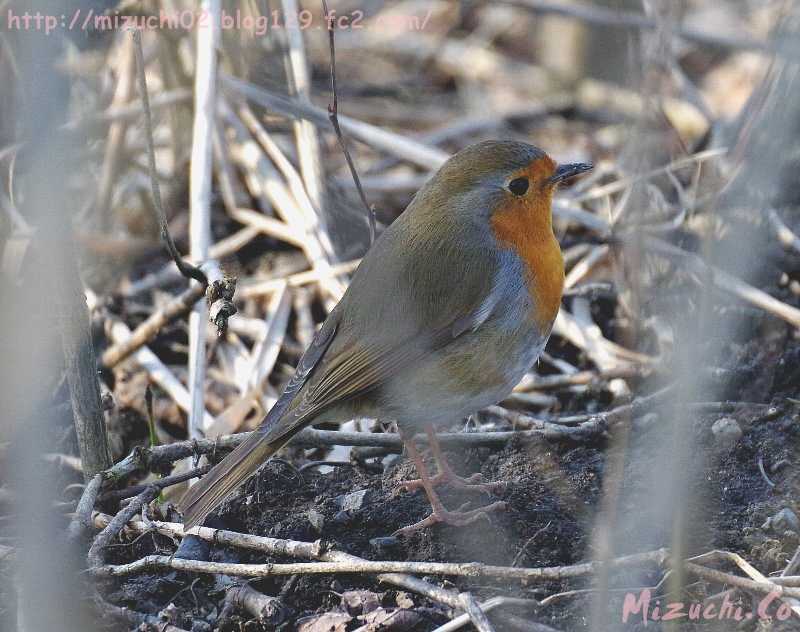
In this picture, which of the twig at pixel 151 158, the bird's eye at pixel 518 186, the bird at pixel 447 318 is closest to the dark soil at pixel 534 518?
the bird at pixel 447 318

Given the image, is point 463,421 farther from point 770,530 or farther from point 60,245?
point 60,245

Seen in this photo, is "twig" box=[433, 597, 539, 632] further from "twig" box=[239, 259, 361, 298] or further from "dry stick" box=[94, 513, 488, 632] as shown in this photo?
"twig" box=[239, 259, 361, 298]

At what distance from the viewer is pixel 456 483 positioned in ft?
10.9

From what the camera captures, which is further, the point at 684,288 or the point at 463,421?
the point at 684,288


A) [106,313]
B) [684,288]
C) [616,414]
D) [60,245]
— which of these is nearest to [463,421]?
[616,414]

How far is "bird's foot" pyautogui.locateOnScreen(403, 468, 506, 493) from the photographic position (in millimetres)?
3256

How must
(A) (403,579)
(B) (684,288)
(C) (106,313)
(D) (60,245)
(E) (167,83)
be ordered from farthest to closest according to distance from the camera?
(E) (167,83)
(C) (106,313)
(B) (684,288)
(A) (403,579)
(D) (60,245)

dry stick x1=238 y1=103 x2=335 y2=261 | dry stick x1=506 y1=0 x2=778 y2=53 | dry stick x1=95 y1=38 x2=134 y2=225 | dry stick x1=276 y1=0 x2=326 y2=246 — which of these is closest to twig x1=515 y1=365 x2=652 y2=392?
dry stick x1=238 y1=103 x2=335 y2=261

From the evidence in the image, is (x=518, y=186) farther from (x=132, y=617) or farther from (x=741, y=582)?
(x=132, y=617)

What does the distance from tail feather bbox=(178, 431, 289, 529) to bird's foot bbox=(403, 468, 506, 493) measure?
49 centimetres

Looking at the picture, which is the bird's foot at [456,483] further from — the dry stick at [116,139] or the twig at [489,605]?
the dry stick at [116,139]

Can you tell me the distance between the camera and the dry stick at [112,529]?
2.86 metres

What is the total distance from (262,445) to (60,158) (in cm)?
148

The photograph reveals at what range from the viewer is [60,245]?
190 centimetres
